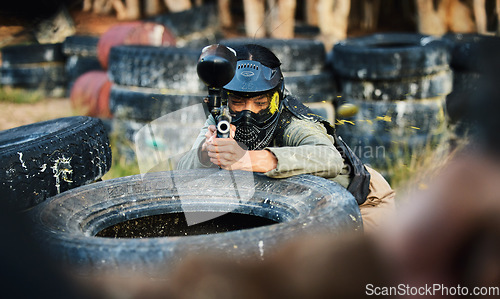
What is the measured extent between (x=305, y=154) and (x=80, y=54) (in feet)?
23.0

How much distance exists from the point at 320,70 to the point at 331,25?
4.11 m

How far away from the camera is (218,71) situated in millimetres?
2396

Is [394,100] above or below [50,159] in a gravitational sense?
below

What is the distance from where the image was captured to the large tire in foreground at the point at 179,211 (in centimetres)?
177

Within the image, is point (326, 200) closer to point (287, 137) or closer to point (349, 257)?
point (287, 137)

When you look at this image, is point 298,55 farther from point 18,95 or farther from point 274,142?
point 18,95

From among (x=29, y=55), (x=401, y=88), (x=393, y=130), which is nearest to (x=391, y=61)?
(x=401, y=88)

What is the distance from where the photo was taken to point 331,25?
30.8 ft

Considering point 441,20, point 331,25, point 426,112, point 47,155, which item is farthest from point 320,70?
point 441,20

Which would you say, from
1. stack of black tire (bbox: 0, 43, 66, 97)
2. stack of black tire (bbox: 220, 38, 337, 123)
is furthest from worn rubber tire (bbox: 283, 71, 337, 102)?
stack of black tire (bbox: 0, 43, 66, 97)

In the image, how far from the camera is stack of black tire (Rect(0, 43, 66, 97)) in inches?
368

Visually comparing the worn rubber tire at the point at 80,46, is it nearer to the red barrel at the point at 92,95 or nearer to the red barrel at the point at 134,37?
the red barrel at the point at 134,37

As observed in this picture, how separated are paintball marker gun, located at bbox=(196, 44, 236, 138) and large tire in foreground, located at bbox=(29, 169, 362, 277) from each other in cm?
28

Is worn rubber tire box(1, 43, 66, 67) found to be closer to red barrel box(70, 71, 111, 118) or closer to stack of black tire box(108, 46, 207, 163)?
red barrel box(70, 71, 111, 118)
